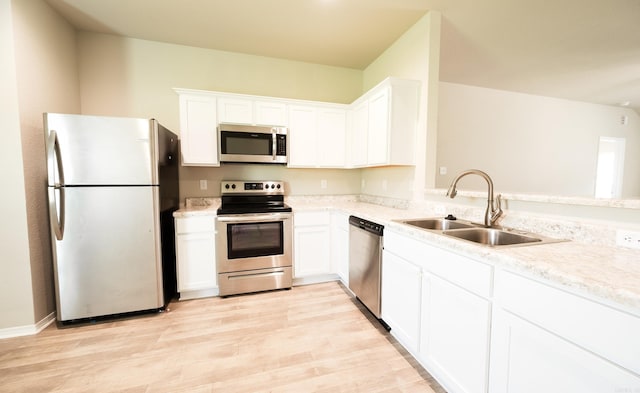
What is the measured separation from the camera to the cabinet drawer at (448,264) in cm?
120

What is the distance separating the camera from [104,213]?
210 centimetres

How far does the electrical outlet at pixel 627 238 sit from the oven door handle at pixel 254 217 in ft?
7.76

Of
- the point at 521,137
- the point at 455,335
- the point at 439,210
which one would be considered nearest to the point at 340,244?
the point at 439,210

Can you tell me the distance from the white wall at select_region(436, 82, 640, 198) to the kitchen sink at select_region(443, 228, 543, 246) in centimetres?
260

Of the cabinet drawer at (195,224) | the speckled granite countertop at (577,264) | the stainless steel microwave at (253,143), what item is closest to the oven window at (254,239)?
the cabinet drawer at (195,224)

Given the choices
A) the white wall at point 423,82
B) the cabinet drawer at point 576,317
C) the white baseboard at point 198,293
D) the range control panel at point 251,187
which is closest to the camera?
the cabinet drawer at point 576,317

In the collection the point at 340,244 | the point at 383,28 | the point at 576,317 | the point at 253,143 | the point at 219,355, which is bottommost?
the point at 219,355

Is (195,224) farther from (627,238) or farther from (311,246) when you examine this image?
(627,238)

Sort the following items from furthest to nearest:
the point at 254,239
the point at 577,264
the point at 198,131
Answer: the point at 198,131 < the point at 254,239 < the point at 577,264

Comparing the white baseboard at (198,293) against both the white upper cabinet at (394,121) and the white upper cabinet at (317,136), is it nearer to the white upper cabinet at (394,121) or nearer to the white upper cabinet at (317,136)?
the white upper cabinet at (317,136)

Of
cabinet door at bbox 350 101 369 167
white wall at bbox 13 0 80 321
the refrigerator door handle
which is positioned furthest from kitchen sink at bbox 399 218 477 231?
white wall at bbox 13 0 80 321

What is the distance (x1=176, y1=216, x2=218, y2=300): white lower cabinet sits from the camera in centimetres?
250

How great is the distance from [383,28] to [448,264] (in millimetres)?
2473

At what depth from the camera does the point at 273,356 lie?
1774 millimetres
